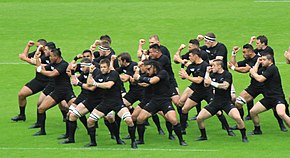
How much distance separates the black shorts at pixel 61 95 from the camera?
85.4 ft

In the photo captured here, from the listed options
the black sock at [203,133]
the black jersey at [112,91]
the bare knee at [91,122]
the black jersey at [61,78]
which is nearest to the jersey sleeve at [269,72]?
the black sock at [203,133]

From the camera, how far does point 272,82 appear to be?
83.6 feet

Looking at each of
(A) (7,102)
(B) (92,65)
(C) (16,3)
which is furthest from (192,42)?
(C) (16,3)

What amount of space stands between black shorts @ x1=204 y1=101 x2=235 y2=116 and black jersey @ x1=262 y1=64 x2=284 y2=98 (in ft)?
4.39

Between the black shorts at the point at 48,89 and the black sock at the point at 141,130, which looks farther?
the black shorts at the point at 48,89

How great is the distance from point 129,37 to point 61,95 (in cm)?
1434

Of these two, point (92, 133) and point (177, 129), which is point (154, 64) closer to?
point (177, 129)

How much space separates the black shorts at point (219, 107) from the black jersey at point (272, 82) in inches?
52.7

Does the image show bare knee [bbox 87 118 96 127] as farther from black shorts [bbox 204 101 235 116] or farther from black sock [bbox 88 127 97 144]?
black shorts [bbox 204 101 235 116]

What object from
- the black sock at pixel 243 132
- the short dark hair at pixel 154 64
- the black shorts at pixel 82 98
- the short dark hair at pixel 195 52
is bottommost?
the black sock at pixel 243 132

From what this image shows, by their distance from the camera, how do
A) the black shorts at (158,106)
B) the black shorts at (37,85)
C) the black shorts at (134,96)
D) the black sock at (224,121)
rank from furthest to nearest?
the black shorts at (37,85)
the black shorts at (134,96)
the black sock at (224,121)
the black shorts at (158,106)

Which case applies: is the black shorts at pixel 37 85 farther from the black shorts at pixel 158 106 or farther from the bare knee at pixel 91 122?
the black shorts at pixel 158 106

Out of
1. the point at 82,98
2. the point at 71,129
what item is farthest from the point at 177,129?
the point at 71,129

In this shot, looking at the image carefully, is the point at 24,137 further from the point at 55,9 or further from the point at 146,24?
the point at 55,9
